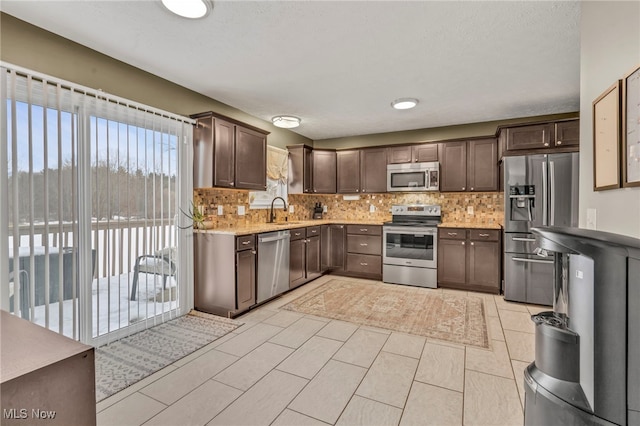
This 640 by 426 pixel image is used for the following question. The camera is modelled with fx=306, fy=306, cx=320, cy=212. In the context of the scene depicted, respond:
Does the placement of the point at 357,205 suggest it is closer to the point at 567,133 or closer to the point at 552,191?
the point at 552,191

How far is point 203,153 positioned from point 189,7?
1.67 metres

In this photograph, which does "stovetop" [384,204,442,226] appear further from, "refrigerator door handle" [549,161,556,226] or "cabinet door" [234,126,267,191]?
"cabinet door" [234,126,267,191]

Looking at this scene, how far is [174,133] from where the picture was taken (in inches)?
131

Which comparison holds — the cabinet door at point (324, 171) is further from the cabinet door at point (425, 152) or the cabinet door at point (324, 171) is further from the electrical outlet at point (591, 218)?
the electrical outlet at point (591, 218)

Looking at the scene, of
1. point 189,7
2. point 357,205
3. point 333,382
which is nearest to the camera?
point 189,7

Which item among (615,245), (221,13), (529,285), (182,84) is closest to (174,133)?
(182,84)

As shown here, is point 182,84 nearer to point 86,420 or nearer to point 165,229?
point 165,229

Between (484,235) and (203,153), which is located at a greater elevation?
(203,153)

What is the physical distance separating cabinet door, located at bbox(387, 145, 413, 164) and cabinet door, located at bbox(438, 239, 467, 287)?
147 centimetres

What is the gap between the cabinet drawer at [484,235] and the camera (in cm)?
418

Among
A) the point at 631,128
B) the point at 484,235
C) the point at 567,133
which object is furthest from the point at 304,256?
the point at 631,128

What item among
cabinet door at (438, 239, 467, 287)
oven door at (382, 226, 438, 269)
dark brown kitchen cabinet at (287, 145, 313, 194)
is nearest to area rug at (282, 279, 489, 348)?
cabinet door at (438, 239, 467, 287)

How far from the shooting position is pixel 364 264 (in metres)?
5.12

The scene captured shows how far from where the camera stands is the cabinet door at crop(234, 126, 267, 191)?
3779 millimetres
